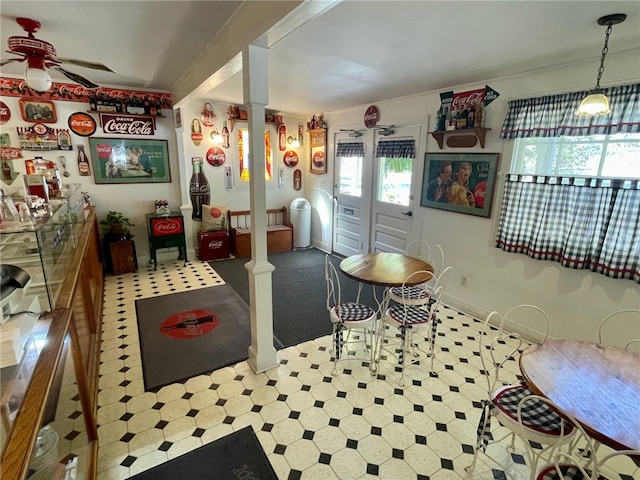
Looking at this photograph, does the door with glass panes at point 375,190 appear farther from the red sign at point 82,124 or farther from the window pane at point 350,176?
the red sign at point 82,124

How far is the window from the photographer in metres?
2.45

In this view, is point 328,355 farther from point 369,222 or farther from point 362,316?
point 369,222

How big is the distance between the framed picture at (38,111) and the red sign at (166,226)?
180 cm

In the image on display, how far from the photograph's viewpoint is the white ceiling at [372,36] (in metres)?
1.87

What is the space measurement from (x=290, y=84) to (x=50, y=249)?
2904 millimetres

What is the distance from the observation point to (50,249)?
1.83 metres

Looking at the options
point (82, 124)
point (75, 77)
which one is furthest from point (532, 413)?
point (82, 124)

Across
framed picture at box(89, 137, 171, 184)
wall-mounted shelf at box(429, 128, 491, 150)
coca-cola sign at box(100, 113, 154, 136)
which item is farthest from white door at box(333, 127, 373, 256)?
coca-cola sign at box(100, 113, 154, 136)

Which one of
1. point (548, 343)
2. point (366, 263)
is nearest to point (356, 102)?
point (366, 263)

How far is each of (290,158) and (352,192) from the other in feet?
5.17

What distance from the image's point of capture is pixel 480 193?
3432mm

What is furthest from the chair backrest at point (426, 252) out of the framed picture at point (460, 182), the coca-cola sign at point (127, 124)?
the coca-cola sign at point (127, 124)

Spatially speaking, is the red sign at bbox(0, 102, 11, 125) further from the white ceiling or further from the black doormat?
the black doormat

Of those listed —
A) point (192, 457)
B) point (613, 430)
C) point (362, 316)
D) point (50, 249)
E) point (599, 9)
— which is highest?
point (599, 9)
